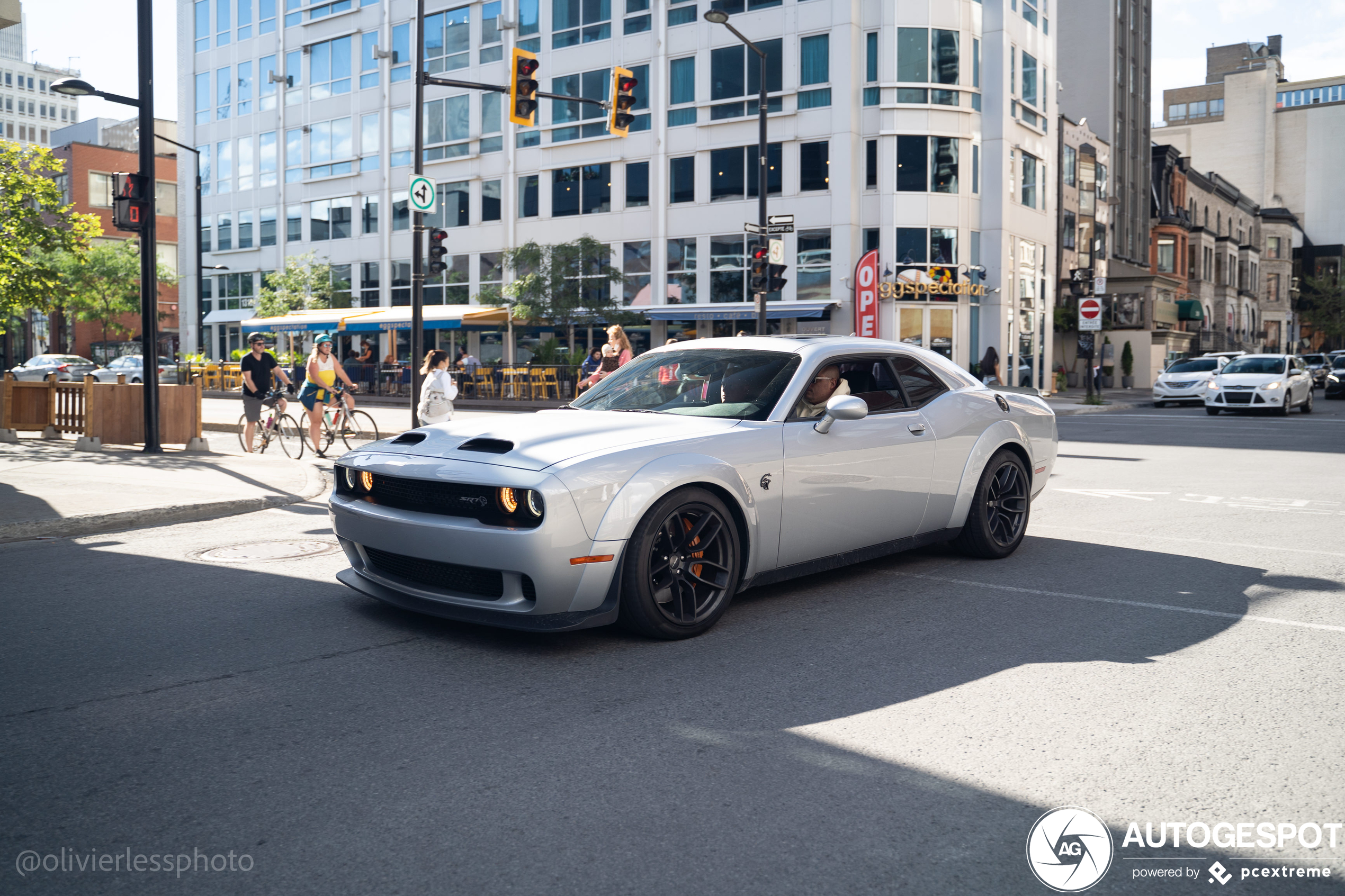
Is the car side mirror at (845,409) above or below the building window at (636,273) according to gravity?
below

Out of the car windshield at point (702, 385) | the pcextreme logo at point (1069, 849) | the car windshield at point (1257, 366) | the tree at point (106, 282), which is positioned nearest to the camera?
the pcextreme logo at point (1069, 849)

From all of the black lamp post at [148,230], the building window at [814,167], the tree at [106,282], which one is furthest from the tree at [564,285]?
the tree at [106,282]

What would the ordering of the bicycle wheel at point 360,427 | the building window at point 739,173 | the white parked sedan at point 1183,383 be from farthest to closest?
1. the building window at point 739,173
2. the white parked sedan at point 1183,383
3. the bicycle wheel at point 360,427

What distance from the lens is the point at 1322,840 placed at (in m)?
3.05

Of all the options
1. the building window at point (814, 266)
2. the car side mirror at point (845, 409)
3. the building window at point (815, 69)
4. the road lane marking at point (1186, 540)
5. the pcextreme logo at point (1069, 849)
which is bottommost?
the pcextreme logo at point (1069, 849)

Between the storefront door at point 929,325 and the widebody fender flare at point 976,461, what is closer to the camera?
the widebody fender flare at point 976,461

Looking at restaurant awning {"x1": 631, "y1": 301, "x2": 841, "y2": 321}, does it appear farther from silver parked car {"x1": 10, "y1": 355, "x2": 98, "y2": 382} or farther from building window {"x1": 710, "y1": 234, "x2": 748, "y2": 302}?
silver parked car {"x1": 10, "y1": 355, "x2": 98, "y2": 382}

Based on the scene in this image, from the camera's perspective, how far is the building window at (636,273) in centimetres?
3928

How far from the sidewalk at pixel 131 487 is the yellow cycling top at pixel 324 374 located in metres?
1.24

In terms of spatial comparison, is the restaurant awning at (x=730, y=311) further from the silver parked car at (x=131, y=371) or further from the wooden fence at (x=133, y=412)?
the wooden fence at (x=133, y=412)

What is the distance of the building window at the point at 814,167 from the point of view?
1422 inches

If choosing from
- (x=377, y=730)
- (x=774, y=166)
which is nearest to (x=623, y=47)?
(x=774, y=166)

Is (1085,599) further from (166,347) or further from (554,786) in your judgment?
(166,347)

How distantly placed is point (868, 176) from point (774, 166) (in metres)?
3.35
